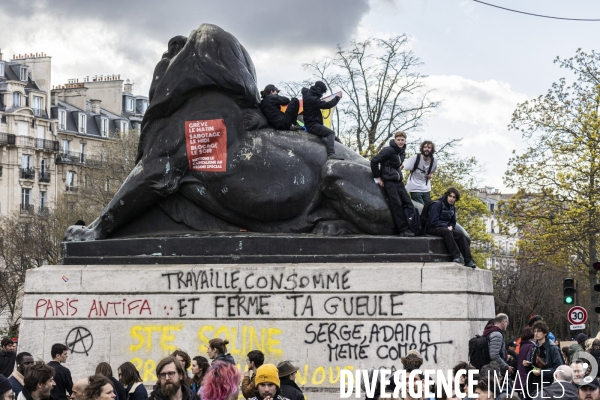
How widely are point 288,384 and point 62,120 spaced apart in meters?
77.1

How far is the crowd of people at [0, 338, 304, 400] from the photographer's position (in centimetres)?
954

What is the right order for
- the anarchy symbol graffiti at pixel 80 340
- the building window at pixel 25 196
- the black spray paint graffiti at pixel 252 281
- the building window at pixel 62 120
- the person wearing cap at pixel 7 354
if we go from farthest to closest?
the building window at pixel 62 120 → the building window at pixel 25 196 → the person wearing cap at pixel 7 354 → the anarchy symbol graffiti at pixel 80 340 → the black spray paint graffiti at pixel 252 281

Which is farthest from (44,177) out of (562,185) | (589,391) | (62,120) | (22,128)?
(589,391)

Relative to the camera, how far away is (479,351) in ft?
48.8

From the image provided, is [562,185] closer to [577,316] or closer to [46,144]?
[577,316]

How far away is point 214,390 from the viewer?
991 centimetres

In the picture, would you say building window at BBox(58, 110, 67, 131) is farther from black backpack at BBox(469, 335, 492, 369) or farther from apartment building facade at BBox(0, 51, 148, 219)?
black backpack at BBox(469, 335, 492, 369)

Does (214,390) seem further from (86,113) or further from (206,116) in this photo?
(86,113)

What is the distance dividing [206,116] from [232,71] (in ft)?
2.38

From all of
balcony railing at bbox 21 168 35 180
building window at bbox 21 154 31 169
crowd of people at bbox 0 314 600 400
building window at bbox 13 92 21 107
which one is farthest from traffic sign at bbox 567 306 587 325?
building window at bbox 13 92 21 107

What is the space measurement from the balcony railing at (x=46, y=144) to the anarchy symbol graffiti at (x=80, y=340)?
6901 cm

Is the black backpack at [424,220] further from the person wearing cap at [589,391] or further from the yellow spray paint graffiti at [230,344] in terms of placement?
the person wearing cap at [589,391]

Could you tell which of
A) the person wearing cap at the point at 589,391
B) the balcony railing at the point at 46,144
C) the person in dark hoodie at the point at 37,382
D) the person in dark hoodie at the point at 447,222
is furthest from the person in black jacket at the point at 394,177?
the balcony railing at the point at 46,144

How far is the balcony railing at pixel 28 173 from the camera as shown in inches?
3248
